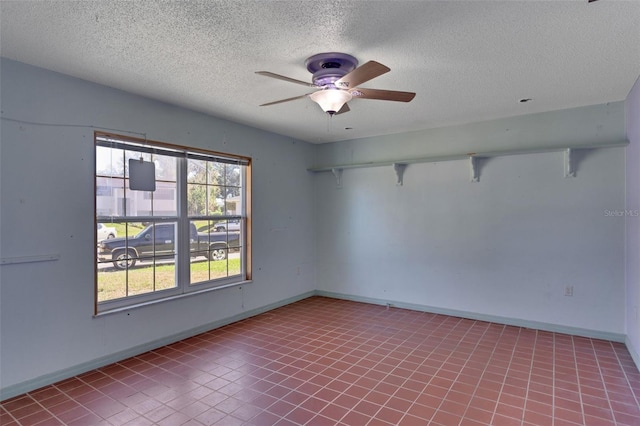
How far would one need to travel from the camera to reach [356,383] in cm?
276

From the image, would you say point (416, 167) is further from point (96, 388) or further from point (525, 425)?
point (96, 388)

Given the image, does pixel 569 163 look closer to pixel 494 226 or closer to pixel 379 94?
pixel 494 226

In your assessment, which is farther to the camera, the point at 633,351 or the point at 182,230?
the point at 182,230

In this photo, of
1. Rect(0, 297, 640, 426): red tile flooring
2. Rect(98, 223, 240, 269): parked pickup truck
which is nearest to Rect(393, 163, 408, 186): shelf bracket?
Rect(0, 297, 640, 426): red tile flooring

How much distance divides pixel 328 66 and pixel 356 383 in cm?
244

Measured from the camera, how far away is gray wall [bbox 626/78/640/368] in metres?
3.02

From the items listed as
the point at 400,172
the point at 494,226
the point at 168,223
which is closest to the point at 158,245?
the point at 168,223

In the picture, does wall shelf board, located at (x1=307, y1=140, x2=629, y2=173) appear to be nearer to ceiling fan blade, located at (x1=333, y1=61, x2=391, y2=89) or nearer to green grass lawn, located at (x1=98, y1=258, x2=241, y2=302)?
green grass lawn, located at (x1=98, y1=258, x2=241, y2=302)

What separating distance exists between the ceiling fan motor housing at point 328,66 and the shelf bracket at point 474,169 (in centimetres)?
242

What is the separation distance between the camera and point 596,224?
370 cm

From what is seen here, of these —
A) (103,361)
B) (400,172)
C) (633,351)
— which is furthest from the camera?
(400,172)

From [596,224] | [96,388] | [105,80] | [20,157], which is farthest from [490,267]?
[20,157]

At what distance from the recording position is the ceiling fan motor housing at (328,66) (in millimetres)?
2465

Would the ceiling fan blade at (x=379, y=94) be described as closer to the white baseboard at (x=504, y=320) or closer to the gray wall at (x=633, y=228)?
the gray wall at (x=633, y=228)
